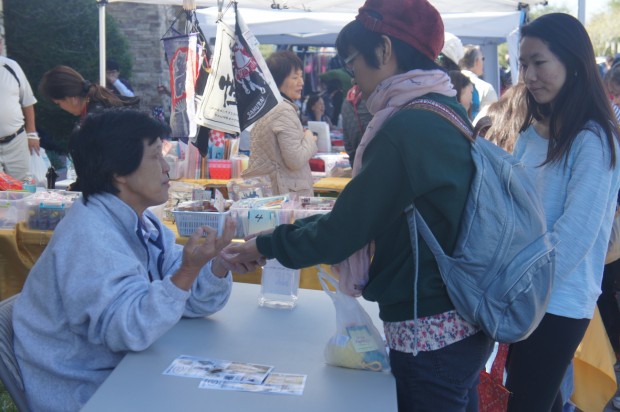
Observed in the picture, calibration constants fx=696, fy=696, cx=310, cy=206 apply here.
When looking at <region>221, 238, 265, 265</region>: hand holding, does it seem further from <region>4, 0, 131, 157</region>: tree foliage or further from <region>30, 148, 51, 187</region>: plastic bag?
<region>4, 0, 131, 157</region>: tree foliage

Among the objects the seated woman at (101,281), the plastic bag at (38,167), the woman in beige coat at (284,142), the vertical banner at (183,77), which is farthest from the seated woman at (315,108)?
the seated woman at (101,281)

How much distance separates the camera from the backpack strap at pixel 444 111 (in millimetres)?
1672

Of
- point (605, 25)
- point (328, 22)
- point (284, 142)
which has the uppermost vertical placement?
point (605, 25)

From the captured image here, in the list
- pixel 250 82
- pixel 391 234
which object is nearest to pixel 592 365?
pixel 391 234

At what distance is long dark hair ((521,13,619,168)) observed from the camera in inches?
90.2

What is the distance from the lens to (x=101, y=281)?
6.21 feet

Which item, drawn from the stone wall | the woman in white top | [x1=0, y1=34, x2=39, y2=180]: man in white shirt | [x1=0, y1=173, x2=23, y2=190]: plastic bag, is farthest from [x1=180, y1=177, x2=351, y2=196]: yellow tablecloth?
the stone wall

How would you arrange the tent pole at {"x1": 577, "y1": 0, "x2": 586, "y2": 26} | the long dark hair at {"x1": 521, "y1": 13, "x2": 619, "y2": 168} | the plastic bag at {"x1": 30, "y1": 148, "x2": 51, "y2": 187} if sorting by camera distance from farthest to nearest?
the plastic bag at {"x1": 30, "y1": 148, "x2": 51, "y2": 187} → the tent pole at {"x1": 577, "y1": 0, "x2": 586, "y2": 26} → the long dark hair at {"x1": 521, "y1": 13, "x2": 619, "y2": 168}

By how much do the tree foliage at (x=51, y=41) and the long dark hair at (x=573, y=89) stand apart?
10.8 metres

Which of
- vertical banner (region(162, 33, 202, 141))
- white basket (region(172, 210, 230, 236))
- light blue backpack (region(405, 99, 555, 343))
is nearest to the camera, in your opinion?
light blue backpack (region(405, 99, 555, 343))

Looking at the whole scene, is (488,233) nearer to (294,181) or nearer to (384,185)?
(384,185)

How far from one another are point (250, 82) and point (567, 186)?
7.74ft

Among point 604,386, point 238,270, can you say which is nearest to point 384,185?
point 238,270

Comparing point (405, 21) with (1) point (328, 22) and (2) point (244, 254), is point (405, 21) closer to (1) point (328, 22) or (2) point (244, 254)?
(2) point (244, 254)
